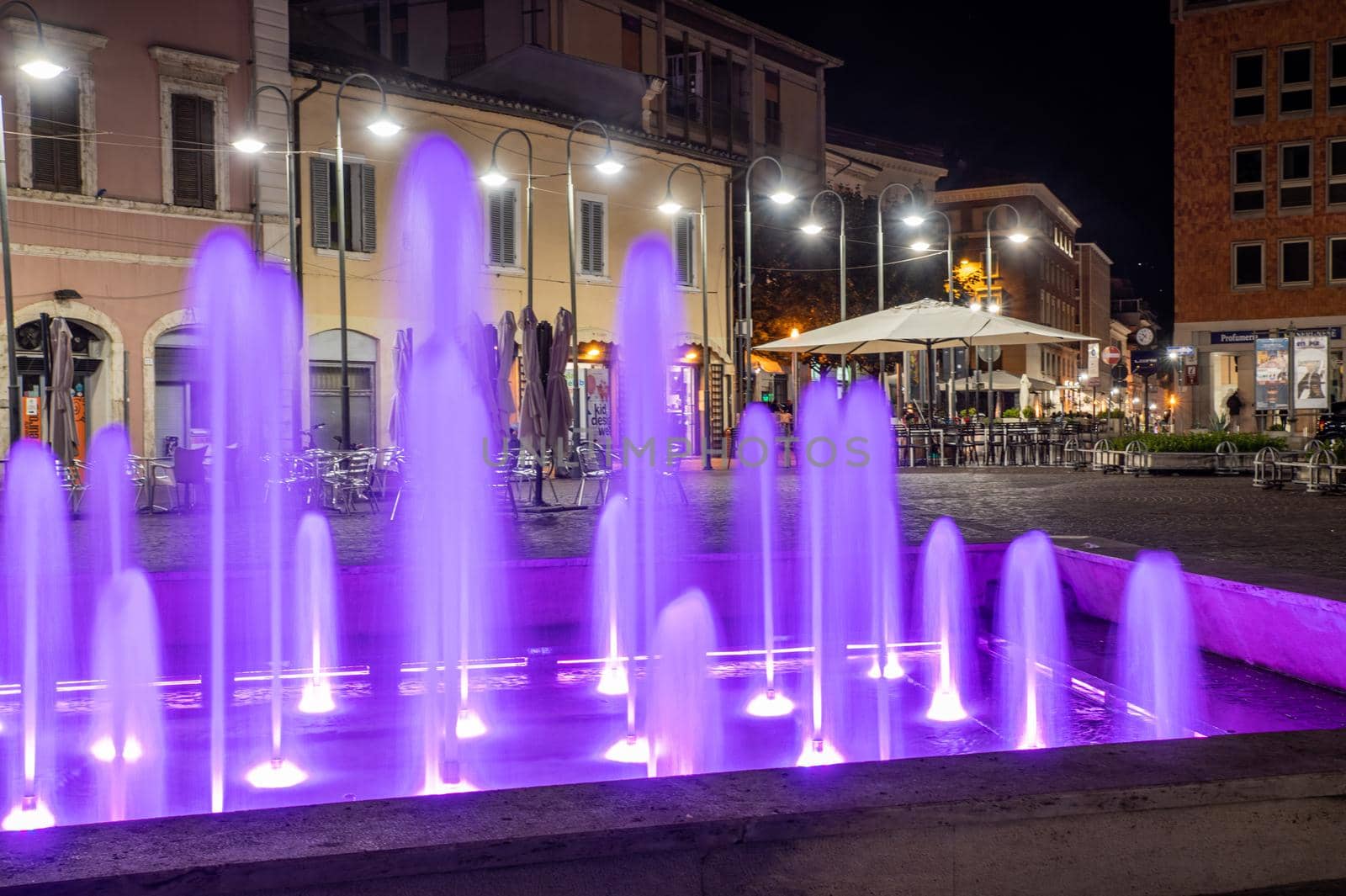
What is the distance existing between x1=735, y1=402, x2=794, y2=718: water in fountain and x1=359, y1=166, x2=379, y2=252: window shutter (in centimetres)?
911

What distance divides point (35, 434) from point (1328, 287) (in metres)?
35.6

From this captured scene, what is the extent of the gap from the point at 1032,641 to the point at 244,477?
11419 millimetres

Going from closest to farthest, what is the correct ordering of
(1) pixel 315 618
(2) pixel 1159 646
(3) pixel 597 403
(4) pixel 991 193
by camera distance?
1. (2) pixel 1159 646
2. (1) pixel 315 618
3. (3) pixel 597 403
4. (4) pixel 991 193

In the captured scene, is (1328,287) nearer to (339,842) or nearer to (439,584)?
(439,584)

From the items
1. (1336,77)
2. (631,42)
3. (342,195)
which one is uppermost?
(631,42)

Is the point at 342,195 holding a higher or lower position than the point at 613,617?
higher

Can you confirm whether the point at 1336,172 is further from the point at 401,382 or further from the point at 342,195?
the point at 401,382

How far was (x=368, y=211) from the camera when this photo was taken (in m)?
25.9

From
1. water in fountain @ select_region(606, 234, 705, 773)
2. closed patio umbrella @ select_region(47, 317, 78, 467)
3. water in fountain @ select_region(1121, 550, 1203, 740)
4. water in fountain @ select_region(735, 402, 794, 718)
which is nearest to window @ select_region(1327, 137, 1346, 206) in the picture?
water in fountain @ select_region(606, 234, 705, 773)

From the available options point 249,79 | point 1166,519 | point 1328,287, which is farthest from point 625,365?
point 1328,287

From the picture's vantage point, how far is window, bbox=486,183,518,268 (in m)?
27.9

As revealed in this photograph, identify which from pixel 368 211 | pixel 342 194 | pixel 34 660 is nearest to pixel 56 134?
→ pixel 342 194

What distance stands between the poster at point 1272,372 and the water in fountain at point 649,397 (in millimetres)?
11091

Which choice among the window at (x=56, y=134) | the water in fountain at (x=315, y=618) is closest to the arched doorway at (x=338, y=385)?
the window at (x=56, y=134)
